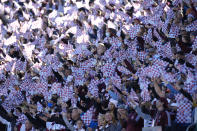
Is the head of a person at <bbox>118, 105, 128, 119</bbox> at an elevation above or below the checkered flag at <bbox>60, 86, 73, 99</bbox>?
below

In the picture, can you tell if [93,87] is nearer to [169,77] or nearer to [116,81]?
[116,81]

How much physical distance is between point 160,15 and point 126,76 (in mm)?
1395

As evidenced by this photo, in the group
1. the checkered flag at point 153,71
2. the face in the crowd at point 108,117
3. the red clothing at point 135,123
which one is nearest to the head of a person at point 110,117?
the face in the crowd at point 108,117

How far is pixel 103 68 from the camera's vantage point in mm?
6441

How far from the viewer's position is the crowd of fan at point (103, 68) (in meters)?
4.91

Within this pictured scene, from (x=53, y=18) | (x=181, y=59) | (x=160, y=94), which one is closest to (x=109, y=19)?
(x=53, y=18)

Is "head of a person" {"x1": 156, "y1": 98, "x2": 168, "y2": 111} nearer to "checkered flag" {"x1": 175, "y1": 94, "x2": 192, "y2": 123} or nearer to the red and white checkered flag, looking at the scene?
"checkered flag" {"x1": 175, "y1": 94, "x2": 192, "y2": 123}

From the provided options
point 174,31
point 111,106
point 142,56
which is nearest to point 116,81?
point 142,56

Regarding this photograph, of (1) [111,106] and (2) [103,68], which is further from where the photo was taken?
(2) [103,68]

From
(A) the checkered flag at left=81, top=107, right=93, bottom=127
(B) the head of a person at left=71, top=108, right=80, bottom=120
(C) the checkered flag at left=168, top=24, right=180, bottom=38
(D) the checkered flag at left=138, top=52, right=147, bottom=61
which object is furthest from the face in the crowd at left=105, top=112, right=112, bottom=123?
(C) the checkered flag at left=168, top=24, right=180, bottom=38

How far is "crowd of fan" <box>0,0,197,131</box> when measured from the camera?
193 inches

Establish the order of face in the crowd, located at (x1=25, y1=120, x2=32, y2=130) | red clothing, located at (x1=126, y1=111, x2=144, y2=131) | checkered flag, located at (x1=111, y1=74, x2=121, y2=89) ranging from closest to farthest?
red clothing, located at (x1=126, y1=111, x2=144, y2=131)
checkered flag, located at (x1=111, y1=74, x2=121, y2=89)
face in the crowd, located at (x1=25, y1=120, x2=32, y2=130)

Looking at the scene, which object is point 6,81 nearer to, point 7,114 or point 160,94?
point 7,114

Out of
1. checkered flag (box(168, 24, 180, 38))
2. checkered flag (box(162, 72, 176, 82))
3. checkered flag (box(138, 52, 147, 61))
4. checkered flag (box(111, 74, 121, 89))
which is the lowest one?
checkered flag (box(111, 74, 121, 89))
